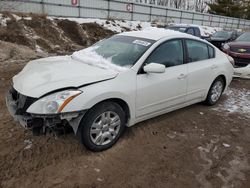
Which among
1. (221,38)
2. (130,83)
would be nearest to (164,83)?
(130,83)

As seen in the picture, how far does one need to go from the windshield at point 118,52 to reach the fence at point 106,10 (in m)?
11.8

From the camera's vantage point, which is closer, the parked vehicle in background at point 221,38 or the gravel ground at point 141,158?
the gravel ground at point 141,158

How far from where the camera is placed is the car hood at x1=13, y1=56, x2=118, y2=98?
2.84 metres

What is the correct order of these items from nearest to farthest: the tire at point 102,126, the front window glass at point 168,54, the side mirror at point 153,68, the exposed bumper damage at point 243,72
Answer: the tire at point 102,126 → the side mirror at point 153,68 → the front window glass at point 168,54 → the exposed bumper damage at point 243,72

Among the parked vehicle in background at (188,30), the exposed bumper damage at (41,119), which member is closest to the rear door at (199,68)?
the exposed bumper damage at (41,119)

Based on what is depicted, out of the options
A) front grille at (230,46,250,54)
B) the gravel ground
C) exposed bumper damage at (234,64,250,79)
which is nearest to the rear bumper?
front grille at (230,46,250,54)

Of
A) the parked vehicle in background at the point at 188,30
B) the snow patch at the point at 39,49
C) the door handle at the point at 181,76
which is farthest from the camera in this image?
the parked vehicle in background at the point at 188,30

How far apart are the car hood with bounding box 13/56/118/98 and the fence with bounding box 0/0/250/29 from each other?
12223 millimetres

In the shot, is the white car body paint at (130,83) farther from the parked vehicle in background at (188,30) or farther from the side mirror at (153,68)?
the parked vehicle in background at (188,30)

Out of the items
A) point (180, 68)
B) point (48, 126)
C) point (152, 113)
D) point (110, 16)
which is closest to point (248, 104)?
point (180, 68)

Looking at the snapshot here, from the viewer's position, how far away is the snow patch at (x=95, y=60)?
3.44 metres

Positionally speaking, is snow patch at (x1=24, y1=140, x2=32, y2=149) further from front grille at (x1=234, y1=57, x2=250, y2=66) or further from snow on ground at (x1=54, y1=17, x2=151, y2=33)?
snow on ground at (x1=54, y1=17, x2=151, y2=33)

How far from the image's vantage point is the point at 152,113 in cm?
381

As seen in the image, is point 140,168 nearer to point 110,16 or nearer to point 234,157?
point 234,157
